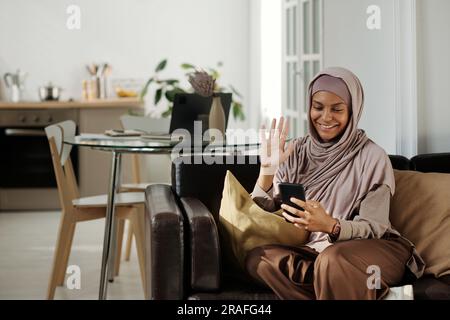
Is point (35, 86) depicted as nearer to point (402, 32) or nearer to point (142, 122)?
point (142, 122)

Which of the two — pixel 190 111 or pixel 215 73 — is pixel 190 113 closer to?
pixel 190 111

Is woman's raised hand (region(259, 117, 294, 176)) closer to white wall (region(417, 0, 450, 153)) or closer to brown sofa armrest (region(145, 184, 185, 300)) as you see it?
brown sofa armrest (region(145, 184, 185, 300))

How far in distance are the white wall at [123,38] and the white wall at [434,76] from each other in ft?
14.0

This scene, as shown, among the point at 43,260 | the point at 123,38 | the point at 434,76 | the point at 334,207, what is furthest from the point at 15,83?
the point at 334,207

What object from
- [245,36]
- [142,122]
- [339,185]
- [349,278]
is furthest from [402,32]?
[245,36]

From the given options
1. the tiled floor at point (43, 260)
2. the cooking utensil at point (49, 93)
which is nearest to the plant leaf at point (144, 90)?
the cooking utensil at point (49, 93)

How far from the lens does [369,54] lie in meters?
3.72

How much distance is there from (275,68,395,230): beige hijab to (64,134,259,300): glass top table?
1.03 metres

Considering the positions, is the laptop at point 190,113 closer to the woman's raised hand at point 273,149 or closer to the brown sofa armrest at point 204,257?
the woman's raised hand at point 273,149

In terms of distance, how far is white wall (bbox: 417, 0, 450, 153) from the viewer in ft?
11.4

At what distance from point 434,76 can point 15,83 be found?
4659 millimetres

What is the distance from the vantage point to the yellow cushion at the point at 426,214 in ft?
9.17
